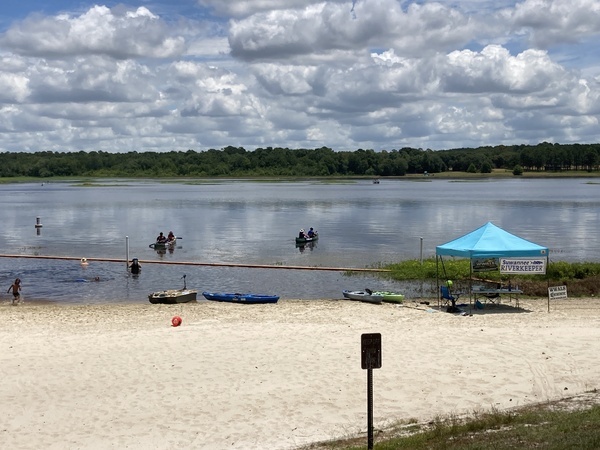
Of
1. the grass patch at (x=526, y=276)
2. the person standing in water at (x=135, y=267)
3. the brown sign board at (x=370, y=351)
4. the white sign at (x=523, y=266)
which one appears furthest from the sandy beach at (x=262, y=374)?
the person standing in water at (x=135, y=267)

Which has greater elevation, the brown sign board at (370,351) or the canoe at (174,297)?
the brown sign board at (370,351)

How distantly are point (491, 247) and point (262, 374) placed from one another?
395 inches

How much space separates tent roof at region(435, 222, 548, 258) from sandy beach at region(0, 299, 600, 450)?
6.28 feet

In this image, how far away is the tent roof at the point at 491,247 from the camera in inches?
878

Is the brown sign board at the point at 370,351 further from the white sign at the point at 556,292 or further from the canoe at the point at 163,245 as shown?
the canoe at the point at 163,245

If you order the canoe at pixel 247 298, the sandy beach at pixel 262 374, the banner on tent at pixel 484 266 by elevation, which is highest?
the banner on tent at pixel 484 266

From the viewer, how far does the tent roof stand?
2230 centimetres

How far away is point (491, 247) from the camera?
884 inches

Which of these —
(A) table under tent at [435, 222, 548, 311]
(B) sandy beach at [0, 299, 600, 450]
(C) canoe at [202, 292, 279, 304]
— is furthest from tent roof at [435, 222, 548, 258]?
(C) canoe at [202, 292, 279, 304]

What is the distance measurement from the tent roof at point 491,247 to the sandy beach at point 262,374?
1.91 metres

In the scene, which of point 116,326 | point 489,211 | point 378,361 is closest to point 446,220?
point 489,211

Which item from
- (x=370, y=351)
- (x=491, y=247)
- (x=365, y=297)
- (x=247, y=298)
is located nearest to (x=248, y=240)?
(x=247, y=298)

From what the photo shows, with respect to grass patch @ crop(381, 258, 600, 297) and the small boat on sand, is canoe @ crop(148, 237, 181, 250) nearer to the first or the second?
grass patch @ crop(381, 258, 600, 297)

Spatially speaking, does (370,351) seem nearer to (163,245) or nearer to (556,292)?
(556,292)
